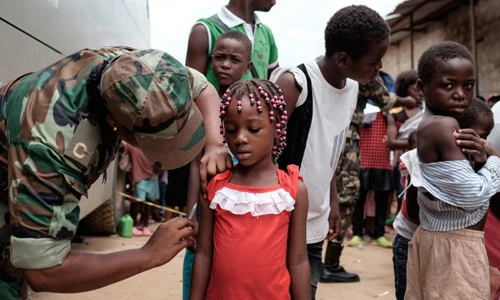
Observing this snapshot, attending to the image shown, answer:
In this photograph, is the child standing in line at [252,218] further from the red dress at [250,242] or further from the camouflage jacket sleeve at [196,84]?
the camouflage jacket sleeve at [196,84]

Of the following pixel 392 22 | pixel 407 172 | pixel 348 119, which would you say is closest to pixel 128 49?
pixel 348 119

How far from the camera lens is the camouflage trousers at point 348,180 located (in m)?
4.38

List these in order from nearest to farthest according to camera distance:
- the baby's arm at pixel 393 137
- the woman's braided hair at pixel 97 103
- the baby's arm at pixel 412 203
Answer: the woman's braided hair at pixel 97 103 → the baby's arm at pixel 412 203 → the baby's arm at pixel 393 137

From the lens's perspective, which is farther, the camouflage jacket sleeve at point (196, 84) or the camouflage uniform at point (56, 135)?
the camouflage jacket sleeve at point (196, 84)

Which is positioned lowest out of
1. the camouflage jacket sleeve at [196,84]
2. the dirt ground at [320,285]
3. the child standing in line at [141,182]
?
the dirt ground at [320,285]

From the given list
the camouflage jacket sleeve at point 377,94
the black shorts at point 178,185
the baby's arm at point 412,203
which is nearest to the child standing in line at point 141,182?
the camouflage jacket sleeve at point 377,94

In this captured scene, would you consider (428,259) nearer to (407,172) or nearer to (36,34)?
(407,172)

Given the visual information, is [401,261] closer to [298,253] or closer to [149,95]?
[298,253]

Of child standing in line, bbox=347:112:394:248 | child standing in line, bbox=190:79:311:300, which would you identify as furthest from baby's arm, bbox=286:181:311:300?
child standing in line, bbox=347:112:394:248

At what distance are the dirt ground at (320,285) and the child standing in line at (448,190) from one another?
77.0 inches

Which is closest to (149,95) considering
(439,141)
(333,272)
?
(439,141)

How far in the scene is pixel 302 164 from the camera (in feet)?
7.84

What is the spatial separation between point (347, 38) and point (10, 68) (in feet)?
5.02

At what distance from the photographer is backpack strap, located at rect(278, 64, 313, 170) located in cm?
236
